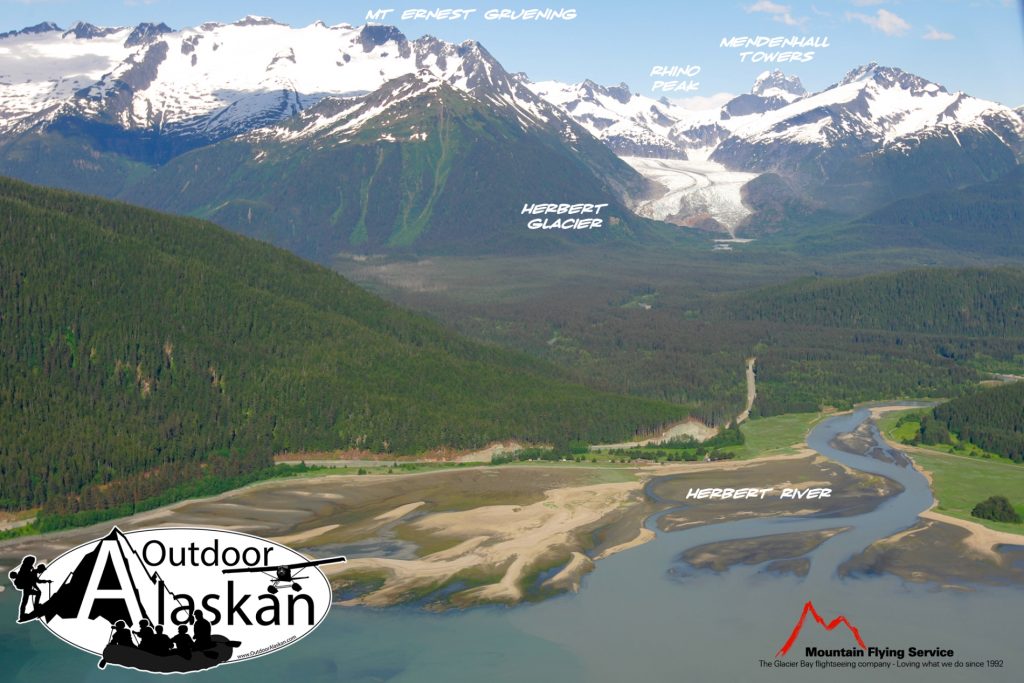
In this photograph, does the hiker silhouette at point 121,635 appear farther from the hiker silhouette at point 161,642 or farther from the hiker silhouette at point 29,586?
the hiker silhouette at point 29,586

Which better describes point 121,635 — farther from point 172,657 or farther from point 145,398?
point 145,398

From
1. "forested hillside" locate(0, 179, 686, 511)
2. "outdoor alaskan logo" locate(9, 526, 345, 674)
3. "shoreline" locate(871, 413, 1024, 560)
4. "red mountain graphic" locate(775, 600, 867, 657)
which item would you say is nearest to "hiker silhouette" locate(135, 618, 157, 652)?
"outdoor alaskan logo" locate(9, 526, 345, 674)

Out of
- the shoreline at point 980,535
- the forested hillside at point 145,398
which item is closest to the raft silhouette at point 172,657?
the forested hillside at point 145,398

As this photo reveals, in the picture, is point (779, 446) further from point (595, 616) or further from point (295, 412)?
point (595, 616)

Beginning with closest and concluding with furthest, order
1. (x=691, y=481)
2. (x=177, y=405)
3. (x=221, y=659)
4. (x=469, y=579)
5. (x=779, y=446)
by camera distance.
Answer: (x=221, y=659), (x=469, y=579), (x=691, y=481), (x=177, y=405), (x=779, y=446)

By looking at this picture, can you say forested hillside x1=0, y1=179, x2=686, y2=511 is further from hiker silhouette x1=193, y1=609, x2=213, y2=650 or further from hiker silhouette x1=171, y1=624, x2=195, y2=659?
hiker silhouette x1=193, y1=609, x2=213, y2=650

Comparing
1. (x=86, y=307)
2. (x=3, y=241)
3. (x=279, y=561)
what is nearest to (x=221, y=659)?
(x=279, y=561)

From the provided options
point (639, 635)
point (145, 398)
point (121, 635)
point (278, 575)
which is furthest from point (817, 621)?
point (145, 398)
